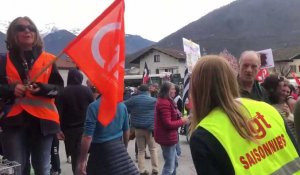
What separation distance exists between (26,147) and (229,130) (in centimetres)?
204

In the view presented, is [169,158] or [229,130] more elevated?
[229,130]

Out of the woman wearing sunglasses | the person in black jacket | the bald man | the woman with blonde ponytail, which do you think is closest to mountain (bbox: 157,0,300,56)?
the person in black jacket

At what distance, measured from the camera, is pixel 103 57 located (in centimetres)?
356

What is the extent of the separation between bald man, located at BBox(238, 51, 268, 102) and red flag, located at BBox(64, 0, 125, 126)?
191cm

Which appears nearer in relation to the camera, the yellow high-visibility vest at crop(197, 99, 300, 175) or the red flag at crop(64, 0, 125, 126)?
the yellow high-visibility vest at crop(197, 99, 300, 175)

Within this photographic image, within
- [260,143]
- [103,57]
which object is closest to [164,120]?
[103,57]

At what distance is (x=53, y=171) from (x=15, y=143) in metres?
4.90

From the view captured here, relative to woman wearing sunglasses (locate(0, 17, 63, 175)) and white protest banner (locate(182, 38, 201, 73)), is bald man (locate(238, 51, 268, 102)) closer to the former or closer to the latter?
woman wearing sunglasses (locate(0, 17, 63, 175))

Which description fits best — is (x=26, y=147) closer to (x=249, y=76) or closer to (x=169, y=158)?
(x=249, y=76)

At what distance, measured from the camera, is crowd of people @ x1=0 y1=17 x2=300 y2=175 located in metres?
2.21

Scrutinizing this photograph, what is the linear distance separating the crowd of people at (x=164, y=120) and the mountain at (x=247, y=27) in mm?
102418

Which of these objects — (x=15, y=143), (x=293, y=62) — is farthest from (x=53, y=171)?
(x=293, y=62)

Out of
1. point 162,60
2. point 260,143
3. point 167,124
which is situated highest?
point 260,143

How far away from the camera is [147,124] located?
8.77 meters
